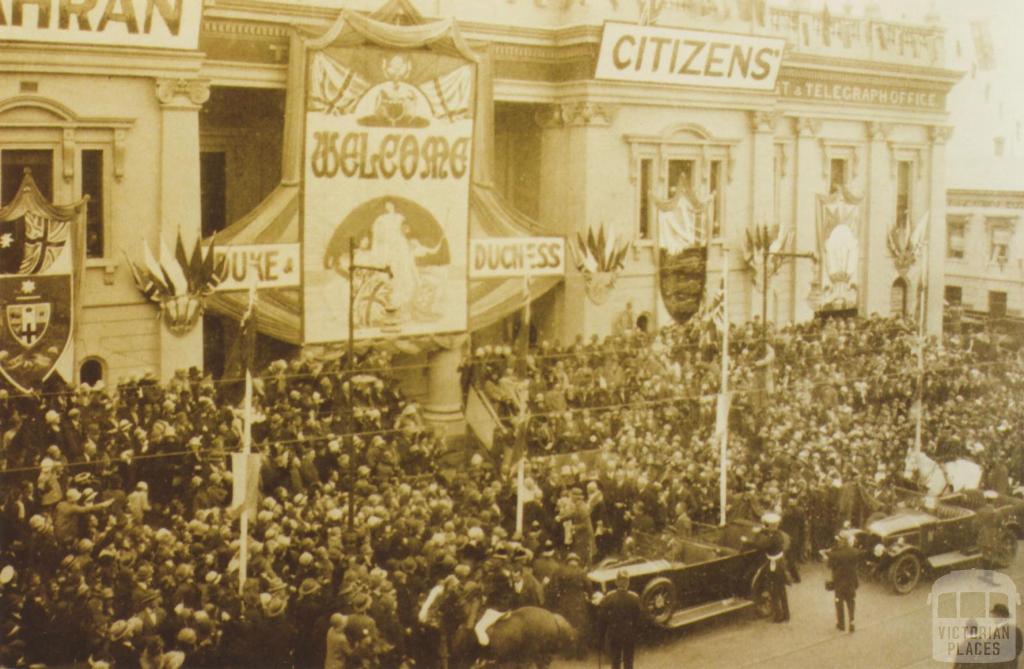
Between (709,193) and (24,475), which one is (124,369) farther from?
(709,193)

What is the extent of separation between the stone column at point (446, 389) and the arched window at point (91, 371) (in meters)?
4.82

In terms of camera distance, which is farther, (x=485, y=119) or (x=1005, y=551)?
(x=485, y=119)

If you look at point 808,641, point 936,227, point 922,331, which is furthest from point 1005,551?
point 936,227

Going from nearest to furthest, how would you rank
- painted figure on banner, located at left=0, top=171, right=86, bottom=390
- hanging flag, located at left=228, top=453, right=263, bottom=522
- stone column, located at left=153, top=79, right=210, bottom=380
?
hanging flag, located at left=228, top=453, right=263, bottom=522
painted figure on banner, located at left=0, top=171, right=86, bottom=390
stone column, located at left=153, top=79, right=210, bottom=380

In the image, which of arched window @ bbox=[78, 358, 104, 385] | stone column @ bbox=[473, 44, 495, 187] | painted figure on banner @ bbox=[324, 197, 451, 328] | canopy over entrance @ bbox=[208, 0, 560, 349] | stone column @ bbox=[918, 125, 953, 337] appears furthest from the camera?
A: stone column @ bbox=[918, 125, 953, 337]

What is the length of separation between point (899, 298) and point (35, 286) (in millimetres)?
15151

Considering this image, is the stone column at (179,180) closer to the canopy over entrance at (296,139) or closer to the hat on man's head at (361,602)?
the canopy over entrance at (296,139)

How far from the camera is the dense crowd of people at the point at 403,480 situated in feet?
37.1

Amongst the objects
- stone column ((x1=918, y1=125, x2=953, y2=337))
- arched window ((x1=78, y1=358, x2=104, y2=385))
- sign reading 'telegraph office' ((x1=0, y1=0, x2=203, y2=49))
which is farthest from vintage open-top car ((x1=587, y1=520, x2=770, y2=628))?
stone column ((x1=918, y1=125, x2=953, y2=337))

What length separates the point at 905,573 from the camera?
1573cm

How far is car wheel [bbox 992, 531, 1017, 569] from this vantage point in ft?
53.1

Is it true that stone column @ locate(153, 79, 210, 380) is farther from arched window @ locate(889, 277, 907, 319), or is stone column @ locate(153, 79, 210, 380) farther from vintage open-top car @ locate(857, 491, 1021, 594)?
arched window @ locate(889, 277, 907, 319)

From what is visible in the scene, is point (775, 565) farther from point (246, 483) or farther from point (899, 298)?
point (899, 298)

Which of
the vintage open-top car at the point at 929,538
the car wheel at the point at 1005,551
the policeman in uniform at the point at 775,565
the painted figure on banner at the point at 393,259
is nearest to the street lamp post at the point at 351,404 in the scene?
the painted figure on banner at the point at 393,259
